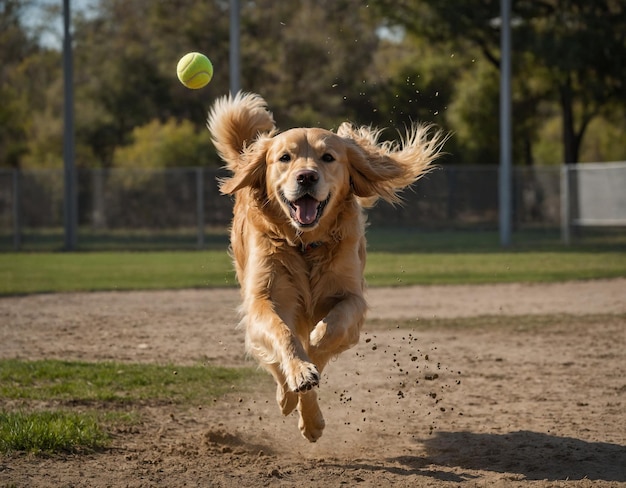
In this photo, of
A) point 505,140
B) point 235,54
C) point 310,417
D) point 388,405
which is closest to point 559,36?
point 505,140

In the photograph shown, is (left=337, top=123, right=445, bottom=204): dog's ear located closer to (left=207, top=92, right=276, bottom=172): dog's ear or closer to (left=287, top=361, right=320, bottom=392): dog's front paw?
(left=207, top=92, right=276, bottom=172): dog's ear

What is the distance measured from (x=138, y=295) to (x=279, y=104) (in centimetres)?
2836

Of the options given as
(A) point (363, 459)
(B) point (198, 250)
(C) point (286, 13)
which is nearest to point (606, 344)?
(A) point (363, 459)

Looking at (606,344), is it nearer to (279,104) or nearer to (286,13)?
(279,104)

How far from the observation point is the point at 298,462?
5.68 meters

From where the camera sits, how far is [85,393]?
7.32 m

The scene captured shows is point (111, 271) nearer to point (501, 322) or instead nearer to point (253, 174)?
point (501, 322)

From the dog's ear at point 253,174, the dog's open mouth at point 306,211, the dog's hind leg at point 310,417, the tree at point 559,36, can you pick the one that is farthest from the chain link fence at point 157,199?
the dog's hind leg at point 310,417

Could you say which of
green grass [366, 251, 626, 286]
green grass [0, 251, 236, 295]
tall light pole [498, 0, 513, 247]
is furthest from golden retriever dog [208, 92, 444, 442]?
tall light pole [498, 0, 513, 247]

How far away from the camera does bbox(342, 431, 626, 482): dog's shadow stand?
5395mm

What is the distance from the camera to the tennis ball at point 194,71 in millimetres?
7988

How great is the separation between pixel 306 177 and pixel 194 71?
252 centimetres

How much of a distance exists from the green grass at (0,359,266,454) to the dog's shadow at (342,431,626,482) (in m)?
1.91

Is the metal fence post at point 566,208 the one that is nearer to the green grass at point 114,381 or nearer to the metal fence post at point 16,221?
the metal fence post at point 16,221
